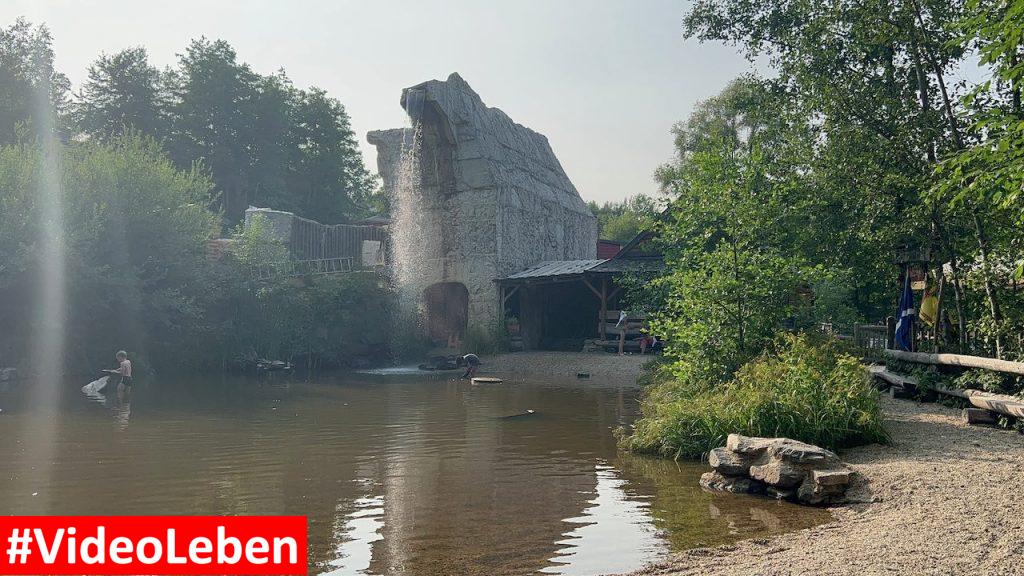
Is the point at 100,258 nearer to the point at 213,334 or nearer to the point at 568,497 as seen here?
the point at 213,334

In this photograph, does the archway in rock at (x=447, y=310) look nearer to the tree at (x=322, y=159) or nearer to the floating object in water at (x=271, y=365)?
the floating object in water at (x=271, y=365)

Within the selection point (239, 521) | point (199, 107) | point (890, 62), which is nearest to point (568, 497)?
point (239, 521)

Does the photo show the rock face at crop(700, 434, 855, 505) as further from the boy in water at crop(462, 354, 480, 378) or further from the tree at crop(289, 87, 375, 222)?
the tree at crop(289, 87, 375, 222)

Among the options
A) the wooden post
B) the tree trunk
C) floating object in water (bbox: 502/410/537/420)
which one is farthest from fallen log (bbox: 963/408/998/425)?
the wooden post

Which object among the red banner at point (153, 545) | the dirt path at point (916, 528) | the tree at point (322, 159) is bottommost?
the red banner at point (153, 545)

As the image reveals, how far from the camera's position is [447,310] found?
108ft

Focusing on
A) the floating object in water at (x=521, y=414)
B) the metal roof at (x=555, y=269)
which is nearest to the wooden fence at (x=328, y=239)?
the metal roof at (x=555, y=269)

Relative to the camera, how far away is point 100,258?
24.5 m

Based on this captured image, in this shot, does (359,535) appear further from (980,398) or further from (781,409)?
(980,398)

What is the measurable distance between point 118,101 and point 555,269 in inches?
1184

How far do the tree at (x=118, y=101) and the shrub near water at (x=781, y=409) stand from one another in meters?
42.5

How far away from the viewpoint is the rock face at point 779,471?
7410 millimetres

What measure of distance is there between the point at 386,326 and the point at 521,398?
507 inches

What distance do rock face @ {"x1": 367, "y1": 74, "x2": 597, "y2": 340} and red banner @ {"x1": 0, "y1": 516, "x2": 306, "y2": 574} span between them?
23.0m
